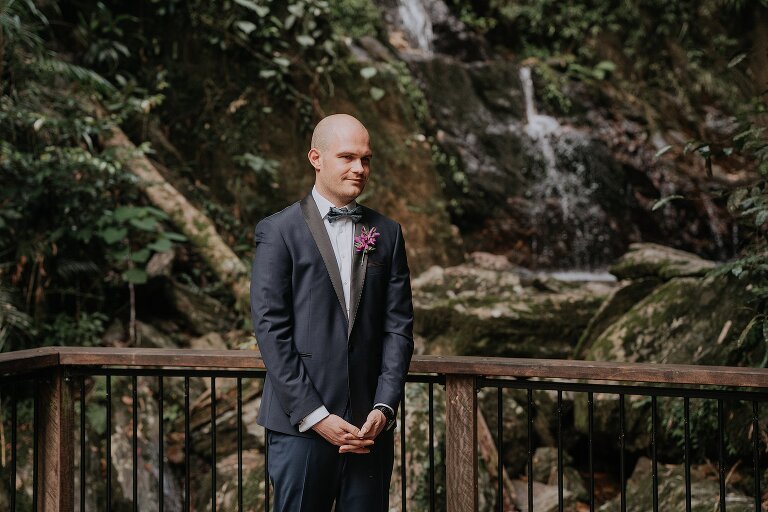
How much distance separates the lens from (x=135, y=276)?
608 cm

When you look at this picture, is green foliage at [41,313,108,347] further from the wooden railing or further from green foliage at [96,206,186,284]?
the wooden railing

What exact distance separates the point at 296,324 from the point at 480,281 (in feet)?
15.4

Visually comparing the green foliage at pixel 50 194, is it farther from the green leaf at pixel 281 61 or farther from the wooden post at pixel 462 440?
the wooden post at pixel 462 440

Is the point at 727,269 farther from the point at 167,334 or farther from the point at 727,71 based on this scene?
the point at 727,71

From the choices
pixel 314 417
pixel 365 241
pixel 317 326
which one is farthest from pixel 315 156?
pixel 314 417

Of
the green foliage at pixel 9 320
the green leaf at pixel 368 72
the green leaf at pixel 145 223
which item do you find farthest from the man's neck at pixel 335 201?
the green leaf at pixel 368 72

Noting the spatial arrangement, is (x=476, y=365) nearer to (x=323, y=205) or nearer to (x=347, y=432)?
(x=347, y=432)

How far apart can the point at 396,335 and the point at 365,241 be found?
0.31 m

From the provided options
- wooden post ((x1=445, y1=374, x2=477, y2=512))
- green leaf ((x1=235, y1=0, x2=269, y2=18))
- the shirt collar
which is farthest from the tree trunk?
the shirt collar

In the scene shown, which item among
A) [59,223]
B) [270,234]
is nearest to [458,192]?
[59,223]

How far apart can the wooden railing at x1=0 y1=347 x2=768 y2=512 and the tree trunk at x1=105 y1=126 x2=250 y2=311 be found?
3449mm

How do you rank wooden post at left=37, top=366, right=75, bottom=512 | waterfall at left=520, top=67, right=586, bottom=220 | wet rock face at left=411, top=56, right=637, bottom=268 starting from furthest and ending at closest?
waterfall at left=520, top=67, right=586, bottom=220 → wet rock face at left=411, top=56, right=637, bottom=268 → wooden post at left=37, top=366, right=75, bottom=512

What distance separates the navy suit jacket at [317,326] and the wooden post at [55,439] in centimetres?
120

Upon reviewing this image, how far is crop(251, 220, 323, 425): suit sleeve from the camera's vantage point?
7.18 ft
